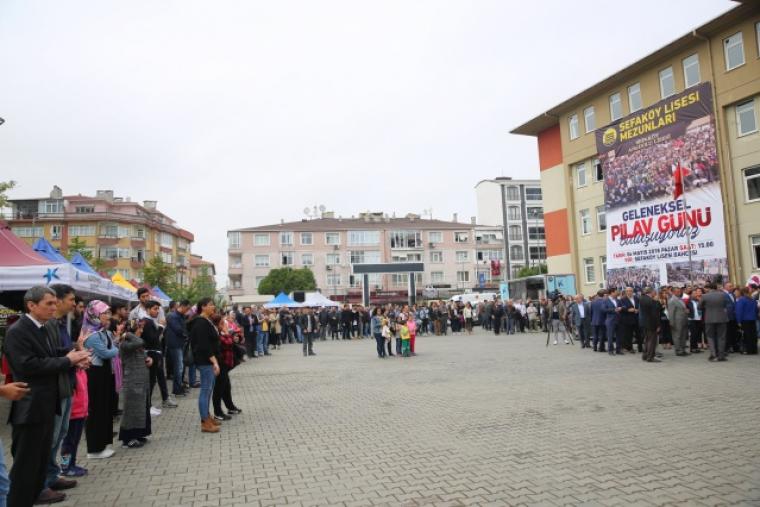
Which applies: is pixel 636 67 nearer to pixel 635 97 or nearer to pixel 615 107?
pixel 635 97

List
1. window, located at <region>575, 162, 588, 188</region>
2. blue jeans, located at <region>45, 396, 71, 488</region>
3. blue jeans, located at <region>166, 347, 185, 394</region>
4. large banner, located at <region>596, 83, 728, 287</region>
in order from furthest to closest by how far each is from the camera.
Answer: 1. window, located at <region>575, 162, 588, 188</region>
2. large banner, located at <region>596, 83, 728, 287</region>
3. blue jeans, located at <region>166, 347, 185, 394</region>
4. blue jeans, located at <region>45, 396, 71, 488</region>

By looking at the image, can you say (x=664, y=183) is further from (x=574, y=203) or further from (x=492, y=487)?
(x=492, y=487)

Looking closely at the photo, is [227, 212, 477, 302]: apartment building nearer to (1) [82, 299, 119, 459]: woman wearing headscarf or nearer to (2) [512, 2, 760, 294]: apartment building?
(2) [512, 2, 760, 294]: apartment building

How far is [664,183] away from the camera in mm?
26250

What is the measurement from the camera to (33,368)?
433cm

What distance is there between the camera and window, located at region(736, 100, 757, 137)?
945 inches

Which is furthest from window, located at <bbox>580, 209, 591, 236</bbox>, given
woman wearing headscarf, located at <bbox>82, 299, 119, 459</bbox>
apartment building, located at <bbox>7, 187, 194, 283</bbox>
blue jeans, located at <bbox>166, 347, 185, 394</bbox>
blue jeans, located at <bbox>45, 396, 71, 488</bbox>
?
apartment building, located at <bbox>7, 187, 194, 283</bbox>

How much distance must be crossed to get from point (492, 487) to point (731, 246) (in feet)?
79.3

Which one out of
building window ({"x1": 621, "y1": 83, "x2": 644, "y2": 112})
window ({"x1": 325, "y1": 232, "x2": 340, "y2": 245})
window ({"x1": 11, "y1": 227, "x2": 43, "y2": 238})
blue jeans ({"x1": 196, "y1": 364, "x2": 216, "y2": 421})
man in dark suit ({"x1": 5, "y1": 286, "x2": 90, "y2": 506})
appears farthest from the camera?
window ({"x1": 325, "y1": 232, "x2": 340, "y2": 245})

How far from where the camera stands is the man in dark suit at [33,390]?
13.6ft

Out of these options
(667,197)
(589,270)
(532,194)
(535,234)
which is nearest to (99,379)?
(667,197)

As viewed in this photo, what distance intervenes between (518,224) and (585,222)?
47.1 meters

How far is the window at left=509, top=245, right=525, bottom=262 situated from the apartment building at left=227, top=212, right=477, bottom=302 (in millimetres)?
5503

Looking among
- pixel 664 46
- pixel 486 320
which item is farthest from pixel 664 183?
pixel 486 320
